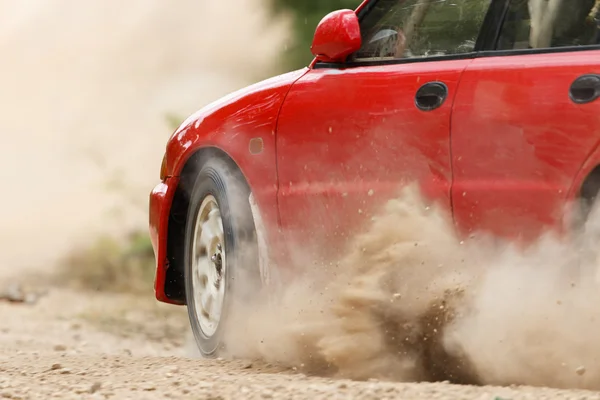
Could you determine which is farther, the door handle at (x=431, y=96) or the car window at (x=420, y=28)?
the car window at (x=420, y=28)

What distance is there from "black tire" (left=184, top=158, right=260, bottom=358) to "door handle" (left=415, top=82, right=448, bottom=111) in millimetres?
1186

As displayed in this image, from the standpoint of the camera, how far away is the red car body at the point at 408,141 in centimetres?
450

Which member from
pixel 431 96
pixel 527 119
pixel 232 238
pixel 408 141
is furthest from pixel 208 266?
pixel 527 119

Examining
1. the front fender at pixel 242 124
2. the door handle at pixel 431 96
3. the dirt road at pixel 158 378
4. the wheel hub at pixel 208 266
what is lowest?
the dirt road at pixel 158 378

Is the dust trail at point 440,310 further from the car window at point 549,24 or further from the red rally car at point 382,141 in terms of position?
the car window at point 549,24

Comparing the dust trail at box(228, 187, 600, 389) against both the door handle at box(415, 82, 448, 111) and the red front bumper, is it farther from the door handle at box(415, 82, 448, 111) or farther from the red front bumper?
the red front bumper

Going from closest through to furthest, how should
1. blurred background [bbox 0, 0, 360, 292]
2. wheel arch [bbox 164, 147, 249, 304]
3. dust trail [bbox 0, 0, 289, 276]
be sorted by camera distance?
wheel arch [bbox 164, 147, 249, 304], blurred background [bbox 0, 0, 360, 292], dust trail [bbox 0, 0, 289, 276]

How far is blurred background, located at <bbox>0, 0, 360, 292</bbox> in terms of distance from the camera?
11977 millimetres

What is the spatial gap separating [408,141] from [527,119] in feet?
1.87

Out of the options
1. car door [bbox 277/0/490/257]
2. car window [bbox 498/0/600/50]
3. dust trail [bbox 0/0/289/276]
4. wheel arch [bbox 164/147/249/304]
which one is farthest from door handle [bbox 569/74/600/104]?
dust trail [bbox 0/0/289/276]

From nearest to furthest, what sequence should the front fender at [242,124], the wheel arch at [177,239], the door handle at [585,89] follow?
the door handle at [585,89], the front fender at [242,124], the wheel arch at [177,239]

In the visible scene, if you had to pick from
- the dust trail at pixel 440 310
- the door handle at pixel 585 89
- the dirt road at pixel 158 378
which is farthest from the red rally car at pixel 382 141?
the dirt road at pixel 158 378

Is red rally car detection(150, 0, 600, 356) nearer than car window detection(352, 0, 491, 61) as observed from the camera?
Yes

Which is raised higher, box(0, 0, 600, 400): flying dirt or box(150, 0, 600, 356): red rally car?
box(150, 0, 600, 356): red rally car
